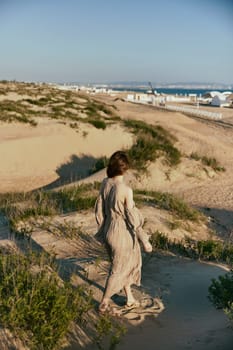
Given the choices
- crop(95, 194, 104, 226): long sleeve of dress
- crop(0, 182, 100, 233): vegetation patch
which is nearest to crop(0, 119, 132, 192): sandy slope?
crop(0, 182, 100, 233): vegetation patch

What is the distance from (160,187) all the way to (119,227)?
1001 centimetres

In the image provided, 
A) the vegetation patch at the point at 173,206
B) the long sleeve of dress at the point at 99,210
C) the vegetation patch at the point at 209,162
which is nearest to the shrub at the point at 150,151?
the vegetation patch at the point at 209,162

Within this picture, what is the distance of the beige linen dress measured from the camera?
4.77 metres

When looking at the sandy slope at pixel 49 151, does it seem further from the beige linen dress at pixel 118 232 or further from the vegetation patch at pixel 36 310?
the vegetation patch at pixel 36 310

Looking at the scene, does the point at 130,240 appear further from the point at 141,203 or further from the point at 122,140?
the point at 122,140

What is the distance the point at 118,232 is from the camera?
487 centimetres

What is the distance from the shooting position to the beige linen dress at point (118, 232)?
15.6 feet

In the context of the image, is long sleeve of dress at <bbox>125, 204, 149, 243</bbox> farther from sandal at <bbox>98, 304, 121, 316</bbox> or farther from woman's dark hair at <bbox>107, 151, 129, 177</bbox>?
sandal at <bbox>98, 304, 121, 316</bbox>

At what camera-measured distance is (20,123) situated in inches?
869

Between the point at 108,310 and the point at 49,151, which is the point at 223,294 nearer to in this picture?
the point at 108,310

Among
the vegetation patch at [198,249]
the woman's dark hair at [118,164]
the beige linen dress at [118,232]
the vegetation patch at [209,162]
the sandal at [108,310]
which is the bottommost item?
the vegetation patch at [209,162]

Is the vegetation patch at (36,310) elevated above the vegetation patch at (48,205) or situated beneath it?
elevated above

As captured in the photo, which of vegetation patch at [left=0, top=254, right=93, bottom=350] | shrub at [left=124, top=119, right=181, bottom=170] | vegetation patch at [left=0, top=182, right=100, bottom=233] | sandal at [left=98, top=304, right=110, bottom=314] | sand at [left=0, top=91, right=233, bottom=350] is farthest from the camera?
shrub at [left=124, top=119, right=181, bottom=170]

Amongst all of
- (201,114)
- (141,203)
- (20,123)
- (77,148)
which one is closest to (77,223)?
(141,203)
